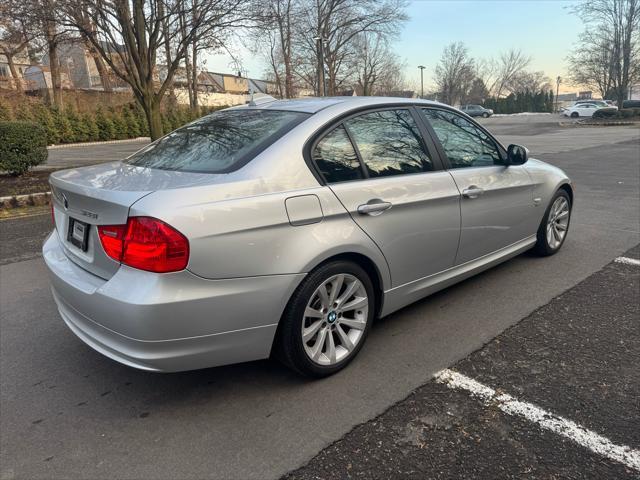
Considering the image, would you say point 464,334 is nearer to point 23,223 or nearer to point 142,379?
point 142,379

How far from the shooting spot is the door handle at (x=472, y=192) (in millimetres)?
3436

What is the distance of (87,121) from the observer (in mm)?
29203

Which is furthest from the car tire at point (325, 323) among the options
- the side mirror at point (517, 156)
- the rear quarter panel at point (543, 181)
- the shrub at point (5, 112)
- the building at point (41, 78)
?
the building at point (41, 78)

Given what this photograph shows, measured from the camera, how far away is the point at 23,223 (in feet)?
22.9

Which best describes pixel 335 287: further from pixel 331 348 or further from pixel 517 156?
pixel 517 156

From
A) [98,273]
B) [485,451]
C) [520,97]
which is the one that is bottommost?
[485,451]

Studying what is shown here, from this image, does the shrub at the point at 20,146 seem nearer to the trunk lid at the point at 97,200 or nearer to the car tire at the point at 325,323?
the trunk lid at the point at 97,200

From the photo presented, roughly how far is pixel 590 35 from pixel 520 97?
39.1 metres

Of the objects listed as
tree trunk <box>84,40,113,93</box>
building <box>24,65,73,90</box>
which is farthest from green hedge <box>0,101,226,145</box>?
building <box>24,65,73,90</box>

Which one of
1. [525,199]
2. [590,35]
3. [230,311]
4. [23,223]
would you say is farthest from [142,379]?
[590,35]

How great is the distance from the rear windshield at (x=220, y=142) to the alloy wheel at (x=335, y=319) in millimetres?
858

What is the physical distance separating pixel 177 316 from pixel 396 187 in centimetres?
154

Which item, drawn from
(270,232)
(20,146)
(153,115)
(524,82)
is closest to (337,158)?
(270,232)

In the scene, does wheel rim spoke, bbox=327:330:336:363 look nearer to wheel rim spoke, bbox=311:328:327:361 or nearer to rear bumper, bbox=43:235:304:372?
wheel rim spoke, bbox=311:328:327:361
